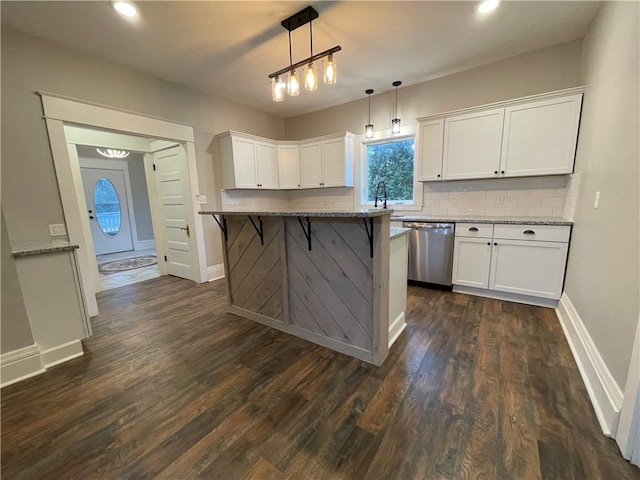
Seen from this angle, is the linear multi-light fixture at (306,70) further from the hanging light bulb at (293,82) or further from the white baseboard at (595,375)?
the white baseboard at (595,375)

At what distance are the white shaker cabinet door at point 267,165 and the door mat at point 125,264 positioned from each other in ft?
10.1

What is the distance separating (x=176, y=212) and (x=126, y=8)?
261 cm

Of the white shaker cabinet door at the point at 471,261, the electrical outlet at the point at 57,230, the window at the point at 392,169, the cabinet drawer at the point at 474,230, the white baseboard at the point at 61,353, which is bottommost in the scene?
the white baseboard at the point at 61,353

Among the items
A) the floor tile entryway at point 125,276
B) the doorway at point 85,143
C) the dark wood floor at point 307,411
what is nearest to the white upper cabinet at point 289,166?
the doorway at point 85,143

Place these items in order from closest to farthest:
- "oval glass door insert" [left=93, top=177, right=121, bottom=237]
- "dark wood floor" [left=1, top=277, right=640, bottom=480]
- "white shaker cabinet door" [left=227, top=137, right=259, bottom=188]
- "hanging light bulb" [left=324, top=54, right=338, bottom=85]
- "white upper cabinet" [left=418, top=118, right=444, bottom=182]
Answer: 1. "dark wood floor" [left=1, top=277, right=640, bottom=480]
2. "hanging light bulb" [left=324, top=54, right=338, bottom=85]
3. "white upper cabinet" [left=418, top=118, right=444, bottom=182]
4. "white shaker cabinet door" [left=227, top=137, right=259, bottom=188]
5. "oval glass door insert" [left=93, top=177, right=121, bottom=237]

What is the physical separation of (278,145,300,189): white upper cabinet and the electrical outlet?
3.01 m

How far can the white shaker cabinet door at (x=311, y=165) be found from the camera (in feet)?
15.2

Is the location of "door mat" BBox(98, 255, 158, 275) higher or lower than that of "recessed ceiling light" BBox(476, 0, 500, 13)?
lower

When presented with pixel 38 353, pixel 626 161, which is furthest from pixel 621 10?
pixel 38 353

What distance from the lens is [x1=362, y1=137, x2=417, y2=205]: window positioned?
4121 mm

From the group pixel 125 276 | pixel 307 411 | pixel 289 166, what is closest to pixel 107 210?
pixel 125 276

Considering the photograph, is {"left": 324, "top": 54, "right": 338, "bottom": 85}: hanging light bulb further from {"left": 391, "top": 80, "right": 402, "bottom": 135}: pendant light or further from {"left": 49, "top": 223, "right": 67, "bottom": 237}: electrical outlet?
{"left": 49, "top": 223, "right": 67, "bottom": 237}: electrical outlet

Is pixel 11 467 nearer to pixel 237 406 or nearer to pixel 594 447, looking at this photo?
pixel 237 406

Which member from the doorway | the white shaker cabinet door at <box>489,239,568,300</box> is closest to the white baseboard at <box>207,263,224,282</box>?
the doorway
